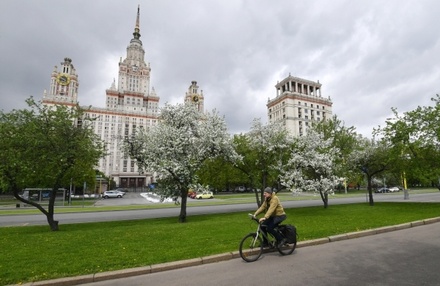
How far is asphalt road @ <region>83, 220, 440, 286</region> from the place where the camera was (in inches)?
202

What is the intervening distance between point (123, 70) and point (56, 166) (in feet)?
434

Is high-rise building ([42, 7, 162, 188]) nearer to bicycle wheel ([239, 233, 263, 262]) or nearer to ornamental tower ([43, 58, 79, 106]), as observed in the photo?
ornamental tower ([43, 58, 79, 106])

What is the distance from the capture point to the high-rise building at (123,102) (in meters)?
109

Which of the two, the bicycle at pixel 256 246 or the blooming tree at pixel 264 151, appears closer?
the bicycle at pixel 256 246

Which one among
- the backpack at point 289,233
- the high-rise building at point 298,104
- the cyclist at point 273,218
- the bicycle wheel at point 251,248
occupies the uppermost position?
the high-rise building at point 298,104

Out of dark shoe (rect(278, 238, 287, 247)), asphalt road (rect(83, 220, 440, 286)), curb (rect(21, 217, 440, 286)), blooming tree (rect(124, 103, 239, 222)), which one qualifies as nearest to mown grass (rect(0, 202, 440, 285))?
curb (rect(21, 217, 440, 286))

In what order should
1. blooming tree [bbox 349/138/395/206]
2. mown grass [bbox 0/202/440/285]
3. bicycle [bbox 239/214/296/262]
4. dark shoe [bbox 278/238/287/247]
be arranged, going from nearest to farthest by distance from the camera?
1. mown grass [bbox 0/202/440/285]
2. bicycle [bbox 239/214/296/262]
3. dark shoe [bbox 278/238/287/247]
4. blooming tree [bbox 349/138/395/206]

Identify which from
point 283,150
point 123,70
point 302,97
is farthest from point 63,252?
point 123,70

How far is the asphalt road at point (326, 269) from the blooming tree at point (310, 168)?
29.0 feet

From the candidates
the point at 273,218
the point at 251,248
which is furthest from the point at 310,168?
the point at 251,248

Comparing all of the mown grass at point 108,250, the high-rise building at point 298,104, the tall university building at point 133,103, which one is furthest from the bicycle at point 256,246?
the high-rise building at point 298,104

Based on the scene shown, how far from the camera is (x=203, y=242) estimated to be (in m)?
8.13

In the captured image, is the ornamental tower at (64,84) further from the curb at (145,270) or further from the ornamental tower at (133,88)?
the curb at (145,270)

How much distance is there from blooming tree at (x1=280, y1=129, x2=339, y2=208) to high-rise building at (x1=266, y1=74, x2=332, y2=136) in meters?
89.9
